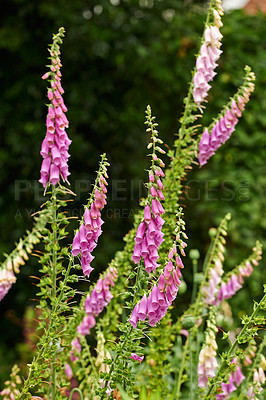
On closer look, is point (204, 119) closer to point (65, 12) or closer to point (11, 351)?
point (65, 12)

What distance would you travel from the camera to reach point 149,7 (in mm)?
4824

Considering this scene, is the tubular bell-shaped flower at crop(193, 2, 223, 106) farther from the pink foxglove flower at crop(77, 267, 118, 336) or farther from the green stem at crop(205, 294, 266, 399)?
the green stem at crop(205, 294, 266, 399)

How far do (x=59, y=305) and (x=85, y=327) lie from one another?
662 millimetres

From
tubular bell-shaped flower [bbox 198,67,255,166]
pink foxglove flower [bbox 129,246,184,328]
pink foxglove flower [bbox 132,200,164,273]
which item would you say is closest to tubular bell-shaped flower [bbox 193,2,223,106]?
tubular bell-shaped flower [bbox 198,67,255,166]

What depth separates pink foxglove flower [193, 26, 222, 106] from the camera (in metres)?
2.41

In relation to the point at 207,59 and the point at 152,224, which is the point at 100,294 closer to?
the point at 152,224

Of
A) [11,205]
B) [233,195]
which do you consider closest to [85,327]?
[233,195]

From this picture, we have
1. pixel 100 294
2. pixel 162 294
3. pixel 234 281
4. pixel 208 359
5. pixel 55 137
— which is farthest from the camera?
pixel 234 281

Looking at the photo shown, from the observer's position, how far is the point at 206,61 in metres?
2.44

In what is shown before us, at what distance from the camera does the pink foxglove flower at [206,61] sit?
241 centimetres

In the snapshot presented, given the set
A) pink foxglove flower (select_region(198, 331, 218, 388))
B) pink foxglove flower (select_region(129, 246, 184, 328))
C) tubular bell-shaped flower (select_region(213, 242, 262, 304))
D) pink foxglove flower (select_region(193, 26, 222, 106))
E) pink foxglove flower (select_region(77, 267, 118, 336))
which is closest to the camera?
pink foxglove flower (select_region(129, 246, 184, 328))

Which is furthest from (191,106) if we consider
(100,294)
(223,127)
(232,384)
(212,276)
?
(232,384)

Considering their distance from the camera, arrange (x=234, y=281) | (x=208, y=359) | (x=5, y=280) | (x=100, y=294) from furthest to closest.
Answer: (x=234, y=281) → (x=5, y=280) → (x=100, y=294) → (x=208, y=359)

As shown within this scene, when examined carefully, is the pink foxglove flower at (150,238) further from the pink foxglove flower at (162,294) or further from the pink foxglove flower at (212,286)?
the pink foxglove flower at (212,286)
